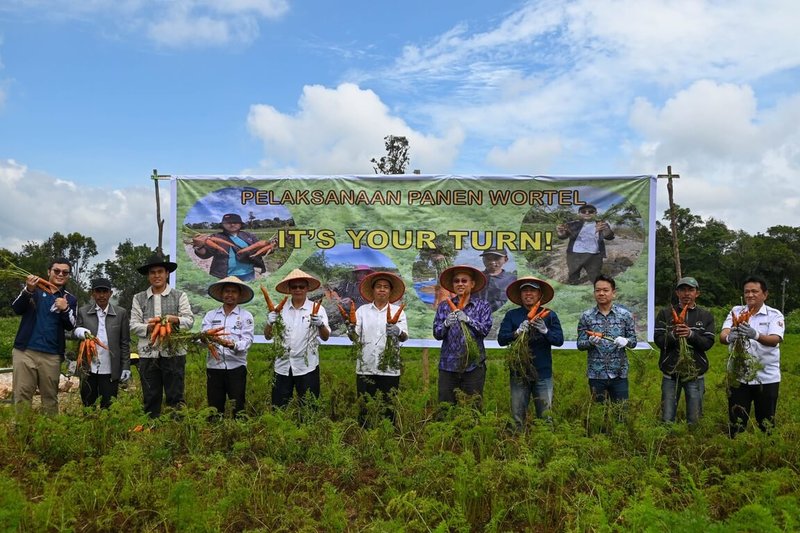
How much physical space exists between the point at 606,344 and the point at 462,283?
4.69ft

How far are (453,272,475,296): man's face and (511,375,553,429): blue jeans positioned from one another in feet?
3.02

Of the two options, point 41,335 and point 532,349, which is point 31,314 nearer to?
point 41,335

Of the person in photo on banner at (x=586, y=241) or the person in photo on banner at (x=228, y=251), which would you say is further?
the person in photo on banner at (x=228, y=251)

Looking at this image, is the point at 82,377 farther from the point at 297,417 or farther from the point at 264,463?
the point at 264,463

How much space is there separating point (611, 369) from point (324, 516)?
3109 mm

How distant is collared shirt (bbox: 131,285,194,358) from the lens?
6.10 metres

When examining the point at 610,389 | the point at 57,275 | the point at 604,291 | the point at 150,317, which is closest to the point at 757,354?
the point at 610,389

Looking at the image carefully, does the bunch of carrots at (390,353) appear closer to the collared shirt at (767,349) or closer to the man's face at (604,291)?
the man's face at (604,291)

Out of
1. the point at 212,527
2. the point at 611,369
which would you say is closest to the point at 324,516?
the point at 212,527

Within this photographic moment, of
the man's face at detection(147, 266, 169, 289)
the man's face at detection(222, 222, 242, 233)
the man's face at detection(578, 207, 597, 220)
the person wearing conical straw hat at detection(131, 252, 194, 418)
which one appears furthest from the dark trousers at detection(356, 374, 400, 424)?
the man's face at detection(578, 207, 597, 220)

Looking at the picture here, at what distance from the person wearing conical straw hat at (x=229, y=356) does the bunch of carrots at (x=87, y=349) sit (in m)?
1.00

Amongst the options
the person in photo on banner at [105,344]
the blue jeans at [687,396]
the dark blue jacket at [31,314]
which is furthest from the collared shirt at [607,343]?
the dark blue jacket at [31,314]

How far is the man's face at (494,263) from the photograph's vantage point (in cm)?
820

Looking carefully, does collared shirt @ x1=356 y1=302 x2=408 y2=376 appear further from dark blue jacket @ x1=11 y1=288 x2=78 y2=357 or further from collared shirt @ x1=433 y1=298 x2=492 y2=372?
dark blue jacket @ x1=11 y1=288 x2=78 y2=357
